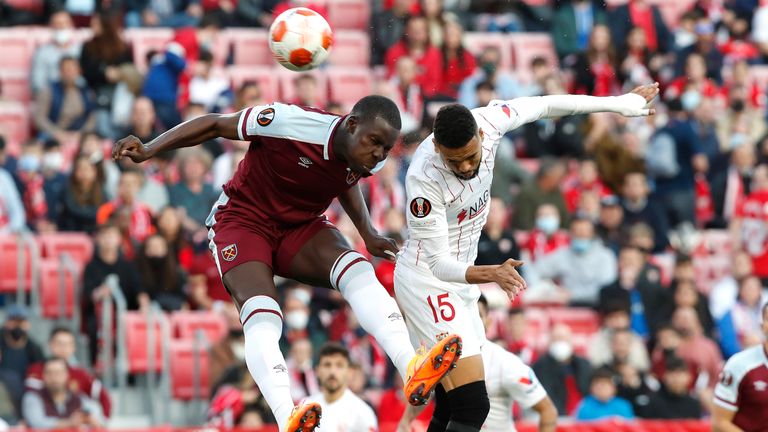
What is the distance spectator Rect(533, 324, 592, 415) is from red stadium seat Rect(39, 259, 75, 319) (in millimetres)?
4200

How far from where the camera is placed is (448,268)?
879 cm

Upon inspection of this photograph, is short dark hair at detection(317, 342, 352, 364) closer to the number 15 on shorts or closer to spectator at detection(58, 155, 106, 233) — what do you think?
the number 15 on shorts

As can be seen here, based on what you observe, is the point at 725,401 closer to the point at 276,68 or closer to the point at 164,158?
the point at 164,158

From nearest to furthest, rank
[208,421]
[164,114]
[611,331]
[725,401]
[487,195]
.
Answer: [487,195] < [725,401] < [208,421] < [611,331] < [164,114]

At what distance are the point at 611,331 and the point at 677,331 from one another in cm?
69

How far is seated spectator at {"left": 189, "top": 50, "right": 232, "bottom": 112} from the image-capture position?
16.4m

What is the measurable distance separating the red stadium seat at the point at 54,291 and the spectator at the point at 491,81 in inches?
182

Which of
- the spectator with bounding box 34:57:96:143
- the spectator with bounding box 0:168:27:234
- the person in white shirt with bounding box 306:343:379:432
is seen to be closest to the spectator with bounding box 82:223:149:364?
the spectator with bounding box 0:168:27:234

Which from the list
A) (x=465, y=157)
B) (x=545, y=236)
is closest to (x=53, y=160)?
(x=545, y=236)

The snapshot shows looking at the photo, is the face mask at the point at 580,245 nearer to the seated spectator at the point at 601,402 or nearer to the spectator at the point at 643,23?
the seated spectator at the point at 601,402

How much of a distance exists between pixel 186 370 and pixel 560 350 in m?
3.31

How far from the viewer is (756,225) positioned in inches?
662

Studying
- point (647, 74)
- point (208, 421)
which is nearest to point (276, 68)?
point (647, 74)

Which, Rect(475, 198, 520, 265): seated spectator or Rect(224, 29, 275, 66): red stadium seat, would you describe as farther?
Rect(224, 29, 275, 66): red stadium seat
